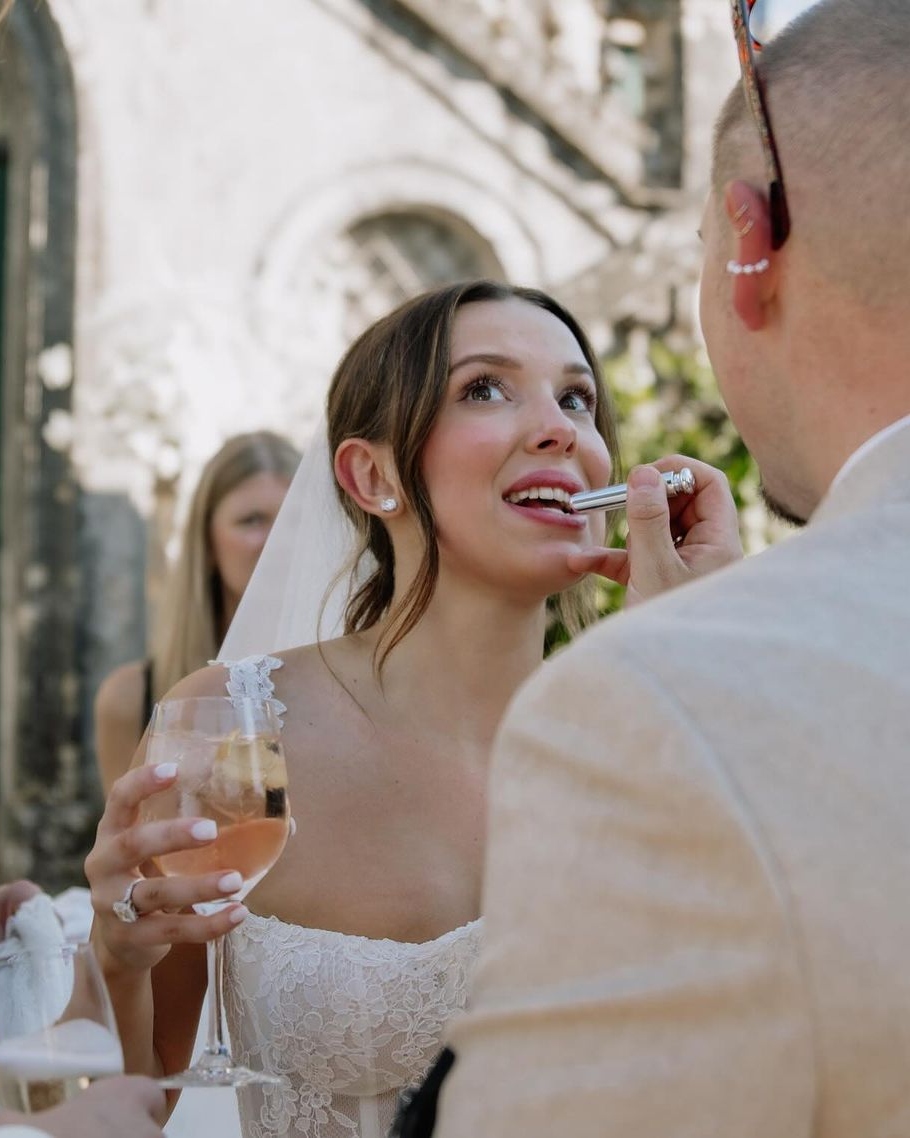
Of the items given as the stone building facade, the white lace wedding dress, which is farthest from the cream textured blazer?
the stone building facade

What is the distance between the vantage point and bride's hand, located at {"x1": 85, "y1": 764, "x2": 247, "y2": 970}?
1.88m

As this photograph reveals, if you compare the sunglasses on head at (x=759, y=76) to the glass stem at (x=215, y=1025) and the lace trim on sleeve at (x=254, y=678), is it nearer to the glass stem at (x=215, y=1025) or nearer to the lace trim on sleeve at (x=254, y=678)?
the glass stem at (x=215, y=1025)

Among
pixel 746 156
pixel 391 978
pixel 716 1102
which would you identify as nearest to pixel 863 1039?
pixel 716 1102

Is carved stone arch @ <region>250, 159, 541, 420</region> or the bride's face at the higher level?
carved stone arch @ <region>250, 159, 541, 420</region>

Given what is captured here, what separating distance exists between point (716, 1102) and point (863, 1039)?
11cm

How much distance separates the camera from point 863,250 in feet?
4.59

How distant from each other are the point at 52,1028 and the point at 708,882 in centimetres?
72

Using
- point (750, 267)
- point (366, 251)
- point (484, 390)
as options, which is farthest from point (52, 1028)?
point (366, 251)

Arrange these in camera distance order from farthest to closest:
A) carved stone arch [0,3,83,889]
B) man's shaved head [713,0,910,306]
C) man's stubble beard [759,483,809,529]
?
carved stone arch [0,3,83,889] → man's stubble beard [759,483,809,529] → man's shaved head [713,0,910,306]

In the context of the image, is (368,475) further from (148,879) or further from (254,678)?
(148,879)

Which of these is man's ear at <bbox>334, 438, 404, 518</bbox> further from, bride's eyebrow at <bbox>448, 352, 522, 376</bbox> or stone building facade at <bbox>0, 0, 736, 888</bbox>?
stone building facade at <bbox>0, 0, 736, 888</bbox>

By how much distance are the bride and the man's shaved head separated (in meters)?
1.22

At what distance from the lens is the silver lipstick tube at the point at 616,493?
2812 millimetres

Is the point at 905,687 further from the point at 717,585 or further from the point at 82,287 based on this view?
the point at 82,287
